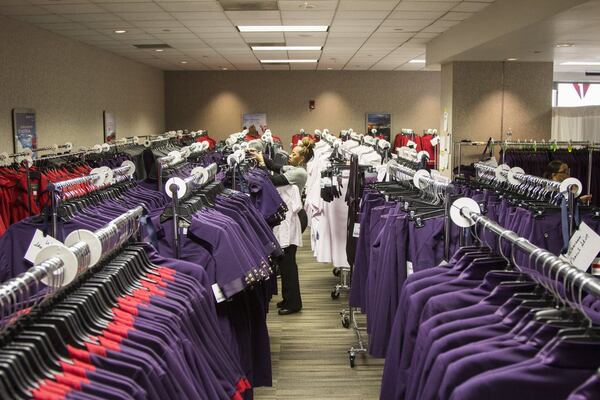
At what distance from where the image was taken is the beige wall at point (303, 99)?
17578mm

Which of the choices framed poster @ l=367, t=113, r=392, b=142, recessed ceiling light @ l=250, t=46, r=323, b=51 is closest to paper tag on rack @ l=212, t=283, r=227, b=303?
recessed ceiling light @ l=250, t=46, r=323, b=51

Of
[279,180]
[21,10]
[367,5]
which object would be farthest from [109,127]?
[279,180]

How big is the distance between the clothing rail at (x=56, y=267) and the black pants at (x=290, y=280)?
4096mm

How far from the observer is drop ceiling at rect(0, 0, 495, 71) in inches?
299

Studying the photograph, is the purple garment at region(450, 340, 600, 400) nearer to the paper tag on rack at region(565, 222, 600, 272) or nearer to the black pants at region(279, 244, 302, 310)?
A: the paper tag on rack at region(565, 222, 600, 272)

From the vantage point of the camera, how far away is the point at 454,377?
156 centimetres

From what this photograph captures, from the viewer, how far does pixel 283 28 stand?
9.51 metres

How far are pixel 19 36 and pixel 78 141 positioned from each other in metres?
2.42

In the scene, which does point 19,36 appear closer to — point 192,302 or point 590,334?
point 192,302

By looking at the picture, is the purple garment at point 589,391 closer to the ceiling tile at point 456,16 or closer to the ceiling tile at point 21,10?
the ceiling tile at point 456,16

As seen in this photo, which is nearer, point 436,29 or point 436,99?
point 436,29

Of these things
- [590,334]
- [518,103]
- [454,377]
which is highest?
[518,103]

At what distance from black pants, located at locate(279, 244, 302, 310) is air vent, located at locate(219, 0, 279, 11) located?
3.07 metres

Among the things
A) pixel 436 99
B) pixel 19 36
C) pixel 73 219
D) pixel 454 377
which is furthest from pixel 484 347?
pixel 436 99
